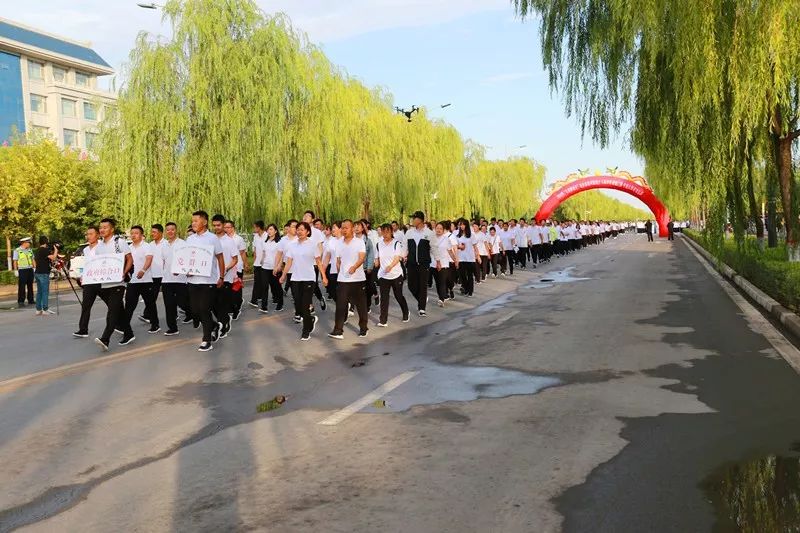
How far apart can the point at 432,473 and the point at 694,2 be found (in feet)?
30.3

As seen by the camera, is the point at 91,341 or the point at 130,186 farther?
the point at 130,186

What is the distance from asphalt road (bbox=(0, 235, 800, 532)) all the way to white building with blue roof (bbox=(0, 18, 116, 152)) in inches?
2242

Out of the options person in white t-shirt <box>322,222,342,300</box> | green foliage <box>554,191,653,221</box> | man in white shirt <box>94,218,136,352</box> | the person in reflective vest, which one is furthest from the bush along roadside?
green foliage <box>554,191,653,221</box>

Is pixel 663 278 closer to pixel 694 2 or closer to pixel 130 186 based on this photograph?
pixel 694 2

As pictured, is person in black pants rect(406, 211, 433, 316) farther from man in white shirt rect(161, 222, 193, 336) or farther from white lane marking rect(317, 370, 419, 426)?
white lane marking rect(317, 370, 419, 426)

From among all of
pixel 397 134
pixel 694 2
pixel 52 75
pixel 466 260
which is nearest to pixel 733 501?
pixel 694 2

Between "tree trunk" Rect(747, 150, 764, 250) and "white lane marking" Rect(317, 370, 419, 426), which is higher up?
"tree trunk" Rect(747, 150, 764, 250)

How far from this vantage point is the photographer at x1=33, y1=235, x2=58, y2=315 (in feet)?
51.9

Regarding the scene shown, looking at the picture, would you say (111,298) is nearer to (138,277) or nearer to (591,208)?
(138,277)

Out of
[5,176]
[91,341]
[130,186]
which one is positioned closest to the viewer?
[91,341]

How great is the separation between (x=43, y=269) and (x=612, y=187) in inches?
2390

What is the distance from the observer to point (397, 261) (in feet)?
38.2

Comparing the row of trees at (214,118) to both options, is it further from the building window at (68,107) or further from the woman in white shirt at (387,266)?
the building window at (68,107)

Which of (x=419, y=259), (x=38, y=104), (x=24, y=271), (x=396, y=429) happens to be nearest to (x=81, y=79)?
(x=38, y=104)
